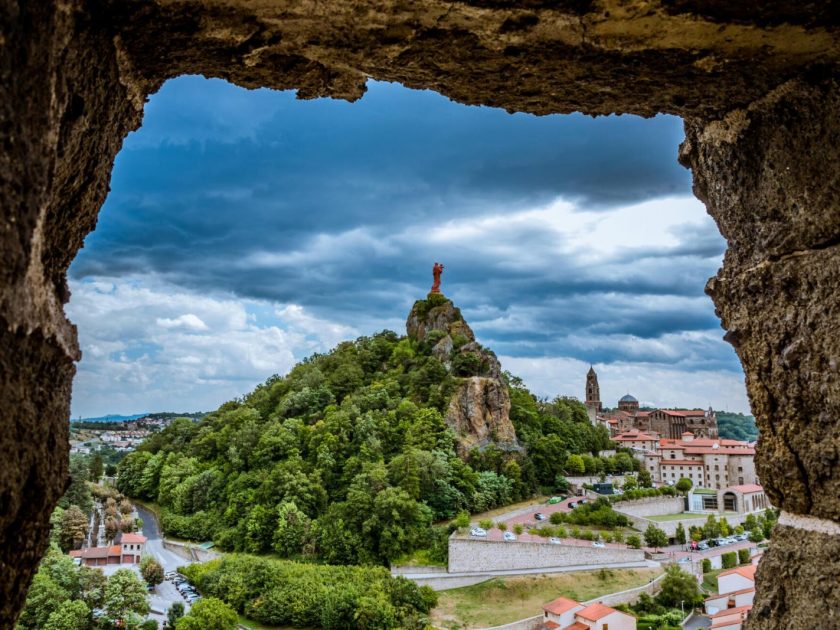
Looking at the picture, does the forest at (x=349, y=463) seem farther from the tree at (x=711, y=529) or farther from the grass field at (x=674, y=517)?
the tree at (x=711, y=529)

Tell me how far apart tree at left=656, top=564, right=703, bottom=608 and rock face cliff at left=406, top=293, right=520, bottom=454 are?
12038 millimetres

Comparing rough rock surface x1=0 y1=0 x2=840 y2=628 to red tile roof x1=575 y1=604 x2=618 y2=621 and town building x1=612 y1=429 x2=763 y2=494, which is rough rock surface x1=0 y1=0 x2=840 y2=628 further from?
town building x1=612 y1=429 x2=763 y2=494

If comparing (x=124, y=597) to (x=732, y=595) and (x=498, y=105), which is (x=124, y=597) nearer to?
(x=732, y=595)

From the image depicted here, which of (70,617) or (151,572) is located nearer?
(70,617)

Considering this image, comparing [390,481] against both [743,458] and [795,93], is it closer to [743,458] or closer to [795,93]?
[743,458]

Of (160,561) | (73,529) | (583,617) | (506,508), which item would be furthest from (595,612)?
(73,529)

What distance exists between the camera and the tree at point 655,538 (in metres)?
27.0

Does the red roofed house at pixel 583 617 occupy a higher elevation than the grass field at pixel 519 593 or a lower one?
higher

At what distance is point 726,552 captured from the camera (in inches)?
1074

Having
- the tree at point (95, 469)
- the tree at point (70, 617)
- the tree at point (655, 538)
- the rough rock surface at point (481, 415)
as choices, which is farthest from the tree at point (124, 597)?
the tree at point (95, 469)

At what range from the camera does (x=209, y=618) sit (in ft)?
60.2

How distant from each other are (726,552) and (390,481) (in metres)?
14.7

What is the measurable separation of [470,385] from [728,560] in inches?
551

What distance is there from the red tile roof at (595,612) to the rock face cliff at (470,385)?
42.6ft
